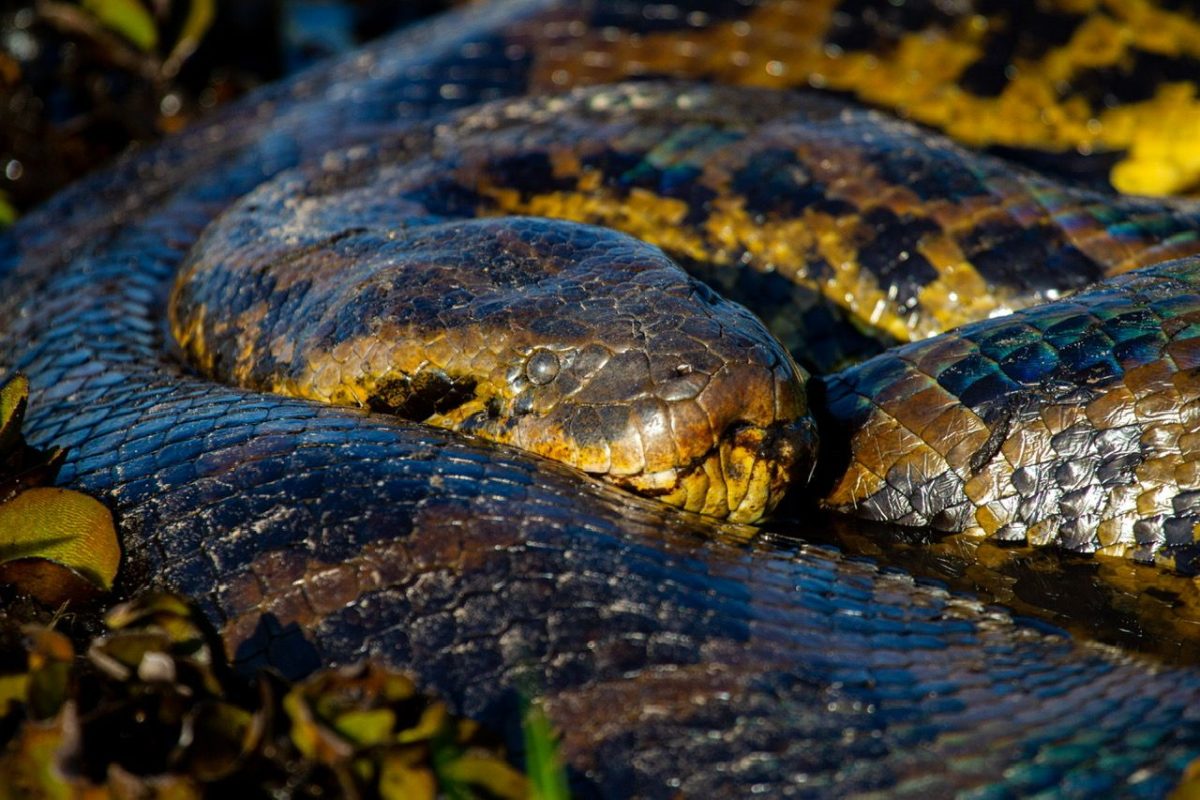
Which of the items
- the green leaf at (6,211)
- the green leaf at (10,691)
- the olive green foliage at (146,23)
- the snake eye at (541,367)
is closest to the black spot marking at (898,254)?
the snake eye at (541,367)

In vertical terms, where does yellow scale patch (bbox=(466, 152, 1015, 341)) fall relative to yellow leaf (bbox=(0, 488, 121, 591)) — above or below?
below

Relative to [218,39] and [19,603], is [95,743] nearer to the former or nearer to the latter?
[19,603]

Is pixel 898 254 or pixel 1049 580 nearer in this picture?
pixel 1049 580

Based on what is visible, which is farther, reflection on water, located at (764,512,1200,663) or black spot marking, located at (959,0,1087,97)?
black spot marking, located at (959,0,1087,97)

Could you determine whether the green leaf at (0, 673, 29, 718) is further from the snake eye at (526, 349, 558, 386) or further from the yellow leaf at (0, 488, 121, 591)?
the snake eye at (526, 349, 558, 386)

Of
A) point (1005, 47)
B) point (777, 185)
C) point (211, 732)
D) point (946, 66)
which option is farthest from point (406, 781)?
point (1005, 47)

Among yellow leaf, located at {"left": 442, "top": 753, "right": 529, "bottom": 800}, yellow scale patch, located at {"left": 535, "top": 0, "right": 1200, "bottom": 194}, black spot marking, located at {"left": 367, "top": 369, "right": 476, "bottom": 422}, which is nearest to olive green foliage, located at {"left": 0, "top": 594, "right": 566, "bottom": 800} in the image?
yellow leaf, located at {"left": 442, "top": 753, "right": 529, "bottom": 800}

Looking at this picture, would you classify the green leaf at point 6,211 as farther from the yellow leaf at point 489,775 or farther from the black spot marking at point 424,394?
the yellow leaf at point 489,775

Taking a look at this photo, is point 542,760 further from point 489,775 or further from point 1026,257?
point 1026,257
